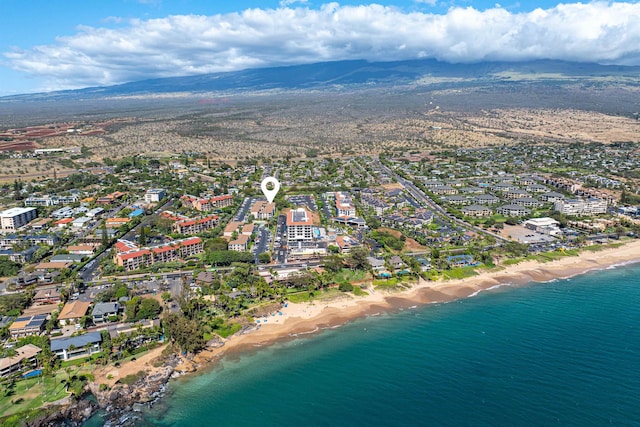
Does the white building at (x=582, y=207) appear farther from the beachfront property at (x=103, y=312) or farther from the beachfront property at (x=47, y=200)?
the beachfront property at (x=47, y=200)

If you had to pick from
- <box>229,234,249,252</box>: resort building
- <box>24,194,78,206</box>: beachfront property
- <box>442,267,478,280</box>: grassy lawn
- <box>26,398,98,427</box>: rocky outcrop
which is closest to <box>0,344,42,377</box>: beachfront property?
<box>26,398,98,427</box>: rocky outcrop

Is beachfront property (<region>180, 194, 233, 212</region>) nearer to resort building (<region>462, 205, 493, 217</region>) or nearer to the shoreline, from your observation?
the shoreline

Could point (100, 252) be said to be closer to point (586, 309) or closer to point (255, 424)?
point (255, 424)

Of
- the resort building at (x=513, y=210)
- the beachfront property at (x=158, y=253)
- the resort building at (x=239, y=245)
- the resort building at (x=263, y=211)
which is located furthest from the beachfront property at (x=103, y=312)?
the resort building at (x=513, y=210)

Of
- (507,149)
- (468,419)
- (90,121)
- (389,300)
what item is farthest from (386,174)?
(90,121)

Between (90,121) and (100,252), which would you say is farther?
(90,121)

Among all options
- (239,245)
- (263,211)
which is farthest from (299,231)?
(263,211)
